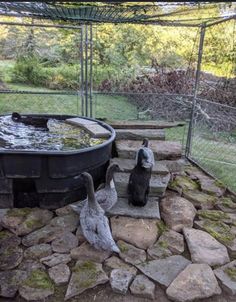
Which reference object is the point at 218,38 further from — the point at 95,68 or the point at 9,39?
the point at 9,39

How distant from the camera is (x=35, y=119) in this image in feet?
11.7

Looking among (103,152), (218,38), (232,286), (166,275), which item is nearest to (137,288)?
(166,275)

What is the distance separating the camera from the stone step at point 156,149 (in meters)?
3.07

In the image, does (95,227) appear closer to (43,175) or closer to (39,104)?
(43,175)

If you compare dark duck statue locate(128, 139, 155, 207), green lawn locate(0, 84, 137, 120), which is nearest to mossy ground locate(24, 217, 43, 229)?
dark duck statue locate(128, 139, 155, 207)

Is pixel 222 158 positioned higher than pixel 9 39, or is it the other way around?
pixel 9 39

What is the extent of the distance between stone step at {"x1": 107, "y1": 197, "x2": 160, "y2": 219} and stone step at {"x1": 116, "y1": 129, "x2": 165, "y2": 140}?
1.03m

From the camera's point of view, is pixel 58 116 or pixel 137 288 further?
pixel 58 116

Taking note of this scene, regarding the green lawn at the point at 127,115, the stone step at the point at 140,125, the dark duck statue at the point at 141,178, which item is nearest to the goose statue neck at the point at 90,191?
the dark duck statue at the point at 141,178

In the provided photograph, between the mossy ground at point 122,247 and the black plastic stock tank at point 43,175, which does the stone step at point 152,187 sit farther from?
the mossy ground at point 122,247

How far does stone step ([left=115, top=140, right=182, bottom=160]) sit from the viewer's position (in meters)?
3.07

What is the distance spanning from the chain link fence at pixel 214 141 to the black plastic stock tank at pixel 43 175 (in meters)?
1.74

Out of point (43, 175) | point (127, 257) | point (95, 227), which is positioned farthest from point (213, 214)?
point (43, 175)

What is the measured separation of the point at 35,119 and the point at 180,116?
2333mm
